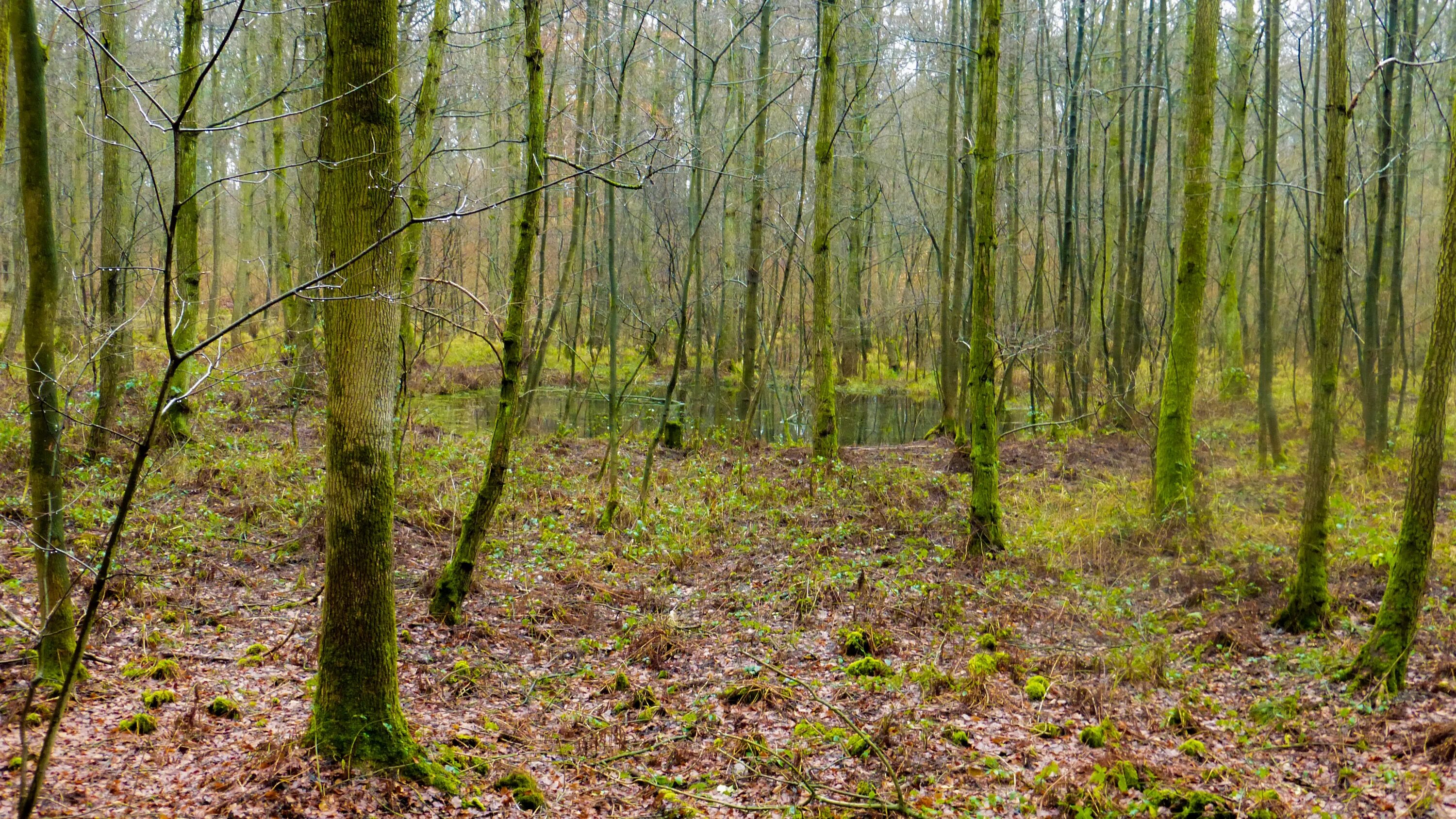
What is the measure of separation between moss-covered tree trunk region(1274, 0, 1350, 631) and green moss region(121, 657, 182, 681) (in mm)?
7053

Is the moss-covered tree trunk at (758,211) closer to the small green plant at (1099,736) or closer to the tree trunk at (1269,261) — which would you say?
the tree trunk at (1269,261)

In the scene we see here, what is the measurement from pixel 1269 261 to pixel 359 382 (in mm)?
12737

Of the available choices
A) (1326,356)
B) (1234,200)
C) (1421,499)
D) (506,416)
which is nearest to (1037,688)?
(1421,499)

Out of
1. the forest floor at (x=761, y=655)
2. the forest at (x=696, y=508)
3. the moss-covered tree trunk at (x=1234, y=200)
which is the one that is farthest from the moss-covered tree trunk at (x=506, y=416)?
the moss-covered tree trunk at (x=1234, y=200)

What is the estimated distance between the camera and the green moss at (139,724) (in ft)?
13.5

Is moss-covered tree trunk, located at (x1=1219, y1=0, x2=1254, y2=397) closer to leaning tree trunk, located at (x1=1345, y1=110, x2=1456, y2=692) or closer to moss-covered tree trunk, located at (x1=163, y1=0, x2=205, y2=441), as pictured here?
leaning tree trunk, located at (x1=1345, y1=110, x2=1456, y2=692)

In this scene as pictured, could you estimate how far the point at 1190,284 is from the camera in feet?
27.5

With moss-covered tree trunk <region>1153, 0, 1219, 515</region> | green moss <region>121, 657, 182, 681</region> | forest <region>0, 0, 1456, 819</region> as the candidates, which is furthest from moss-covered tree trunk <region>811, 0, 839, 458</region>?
green moss <region>121, 657, 182, 681</region>

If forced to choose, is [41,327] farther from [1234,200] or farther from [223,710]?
[1234,200]

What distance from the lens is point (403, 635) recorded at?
5.92 meters

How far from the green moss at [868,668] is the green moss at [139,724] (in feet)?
12.7

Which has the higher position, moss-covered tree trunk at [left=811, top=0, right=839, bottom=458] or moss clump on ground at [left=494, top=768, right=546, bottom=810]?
moss-covered tree trunk at [left=811, top=0, right=839, bottom=458]

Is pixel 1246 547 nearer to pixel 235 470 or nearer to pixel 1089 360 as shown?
pixel 1089 360

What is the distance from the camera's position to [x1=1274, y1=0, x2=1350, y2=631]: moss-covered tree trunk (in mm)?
5484
